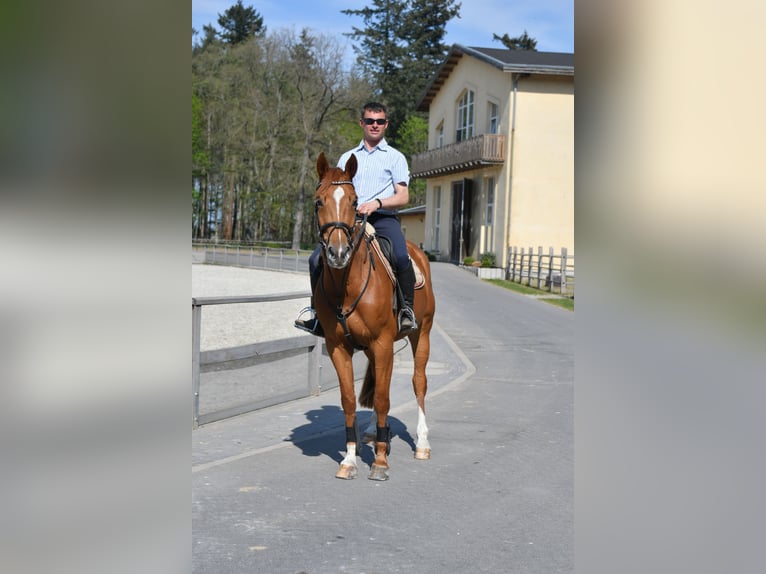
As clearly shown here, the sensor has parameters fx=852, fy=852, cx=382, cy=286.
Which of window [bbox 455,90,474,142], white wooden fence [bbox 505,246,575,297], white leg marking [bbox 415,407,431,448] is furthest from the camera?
window [bbox 455,90,474,142]

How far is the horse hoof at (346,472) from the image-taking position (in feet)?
22.9

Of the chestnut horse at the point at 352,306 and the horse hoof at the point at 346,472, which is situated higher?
the chestnut horse at the point at 352,306

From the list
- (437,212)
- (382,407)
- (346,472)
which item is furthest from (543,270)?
(346,472)

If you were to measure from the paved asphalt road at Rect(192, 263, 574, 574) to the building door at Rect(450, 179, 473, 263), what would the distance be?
34829 mm

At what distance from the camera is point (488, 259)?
136ft

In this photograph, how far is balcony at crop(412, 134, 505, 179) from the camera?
42.2m

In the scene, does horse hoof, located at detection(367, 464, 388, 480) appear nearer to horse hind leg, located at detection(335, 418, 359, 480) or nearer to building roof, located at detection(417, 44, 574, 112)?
horse hind leg, located at detection(335, 418, 359, 480)

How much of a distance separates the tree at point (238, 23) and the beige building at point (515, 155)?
2198 inches

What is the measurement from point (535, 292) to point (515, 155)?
12.0 meters

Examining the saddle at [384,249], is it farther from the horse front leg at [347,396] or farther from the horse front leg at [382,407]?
the horse front leg at [347,396]

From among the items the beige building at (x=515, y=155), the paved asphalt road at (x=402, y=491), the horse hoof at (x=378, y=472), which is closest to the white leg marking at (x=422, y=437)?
the paved asphalt road at (x=402, y=491)

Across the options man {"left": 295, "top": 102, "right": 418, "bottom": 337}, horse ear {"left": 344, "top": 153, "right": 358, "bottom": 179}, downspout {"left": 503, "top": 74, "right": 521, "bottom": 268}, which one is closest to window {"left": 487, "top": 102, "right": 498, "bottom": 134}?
downspout {"left": 503, "top": 74, "right": 521, "bottom": 268}

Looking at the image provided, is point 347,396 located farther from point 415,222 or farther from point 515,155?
point 415,222
